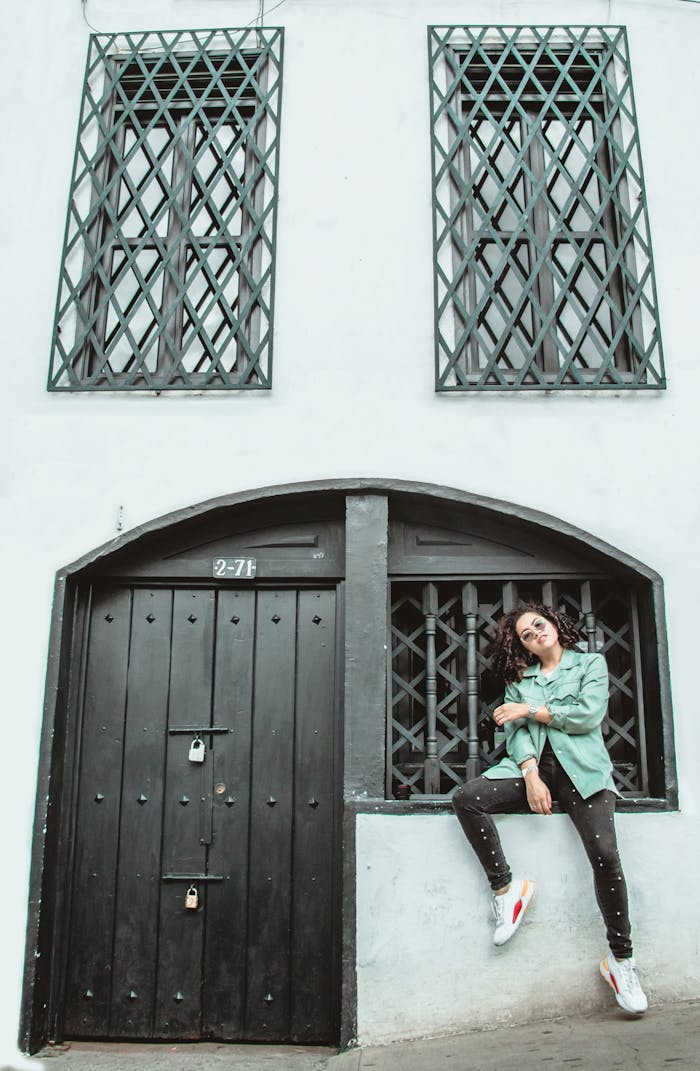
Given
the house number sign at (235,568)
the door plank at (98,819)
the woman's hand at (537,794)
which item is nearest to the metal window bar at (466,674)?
the woman's hand at (537,794)

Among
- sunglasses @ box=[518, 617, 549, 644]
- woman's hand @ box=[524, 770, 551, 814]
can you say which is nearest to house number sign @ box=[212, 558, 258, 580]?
sunglasses @ box=[518, 617, 549, 644]

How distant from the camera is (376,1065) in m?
3.89

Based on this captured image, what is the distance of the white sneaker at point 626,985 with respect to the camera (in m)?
3.95

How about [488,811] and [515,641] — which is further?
[515,641]

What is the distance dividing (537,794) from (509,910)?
0.54 meters

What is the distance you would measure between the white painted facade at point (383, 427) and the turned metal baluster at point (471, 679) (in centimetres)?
39

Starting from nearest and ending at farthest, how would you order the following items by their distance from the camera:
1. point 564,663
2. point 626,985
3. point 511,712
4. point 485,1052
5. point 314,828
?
point 485,1052
point 626,985
point 511,712
point 564,663
point 314,828

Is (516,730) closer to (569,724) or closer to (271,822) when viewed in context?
(569,724)

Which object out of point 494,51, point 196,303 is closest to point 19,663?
point 196,303

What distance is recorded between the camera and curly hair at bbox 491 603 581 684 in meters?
4.40

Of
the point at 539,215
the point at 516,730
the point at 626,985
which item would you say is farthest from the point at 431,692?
the point at 539,215

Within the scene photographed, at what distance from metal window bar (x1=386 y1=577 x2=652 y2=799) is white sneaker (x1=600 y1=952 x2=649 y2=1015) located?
2.68ft

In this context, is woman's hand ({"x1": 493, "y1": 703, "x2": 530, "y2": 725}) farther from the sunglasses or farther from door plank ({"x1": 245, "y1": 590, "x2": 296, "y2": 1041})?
door plank ({"x1": 245, "y1": 590, "x2": 296, "y2": 1041})

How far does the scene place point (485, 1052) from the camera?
3.86 meters
